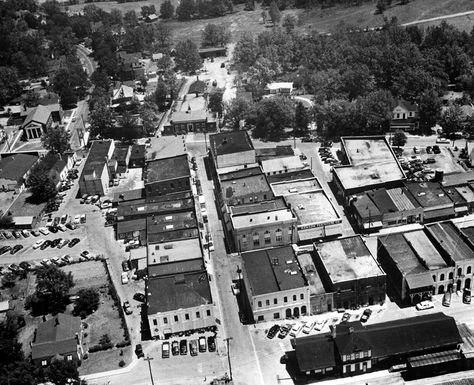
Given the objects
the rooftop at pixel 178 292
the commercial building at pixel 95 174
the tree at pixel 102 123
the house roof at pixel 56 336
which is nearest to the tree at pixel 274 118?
the tree at pixel 102 123

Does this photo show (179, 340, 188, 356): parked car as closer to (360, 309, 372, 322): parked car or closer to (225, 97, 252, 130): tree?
(360, 309, 372, 322): parked car

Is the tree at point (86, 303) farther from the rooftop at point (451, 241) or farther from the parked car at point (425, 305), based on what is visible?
the rooftop at point (451, 241)

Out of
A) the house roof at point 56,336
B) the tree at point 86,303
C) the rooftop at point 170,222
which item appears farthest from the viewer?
the rooftop at point 170,222

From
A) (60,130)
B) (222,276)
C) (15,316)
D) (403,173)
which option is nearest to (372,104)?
(403,173)

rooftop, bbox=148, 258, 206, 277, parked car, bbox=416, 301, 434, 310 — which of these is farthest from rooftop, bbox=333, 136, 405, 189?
rooftop, bbox=148, 258, 206, 277

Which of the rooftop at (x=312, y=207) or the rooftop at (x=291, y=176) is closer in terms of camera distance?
the rooftop at (x=312, y=207)

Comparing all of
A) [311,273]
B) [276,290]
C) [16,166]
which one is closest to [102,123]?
[16,166]
